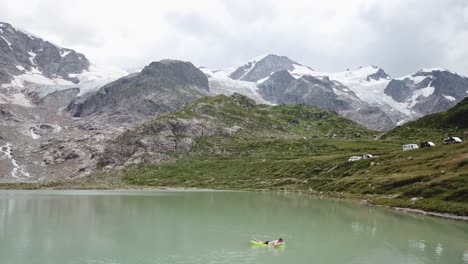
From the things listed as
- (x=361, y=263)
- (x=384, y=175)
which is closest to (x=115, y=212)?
(x=361, y=263)

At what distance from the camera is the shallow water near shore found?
5491 centimetres

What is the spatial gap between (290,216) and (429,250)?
1478 inches

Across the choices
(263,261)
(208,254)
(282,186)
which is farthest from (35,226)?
(282,186)

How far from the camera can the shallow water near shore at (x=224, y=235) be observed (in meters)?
54.9

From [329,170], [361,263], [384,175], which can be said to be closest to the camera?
[361,263]

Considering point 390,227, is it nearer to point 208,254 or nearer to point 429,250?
point 429,250

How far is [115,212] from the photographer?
103 meters

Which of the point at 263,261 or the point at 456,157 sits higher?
the point at 456,157

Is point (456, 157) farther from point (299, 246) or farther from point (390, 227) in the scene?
point (299, 246)

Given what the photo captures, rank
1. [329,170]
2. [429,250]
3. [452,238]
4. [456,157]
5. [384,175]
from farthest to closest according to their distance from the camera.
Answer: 1. [329,170]
2. [384,175]
3. [456,157]
4. [452,238]
5. [429,250]

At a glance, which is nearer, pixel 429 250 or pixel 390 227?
pixel 429 250

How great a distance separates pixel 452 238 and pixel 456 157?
6203 cm

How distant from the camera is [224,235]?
7025 centimetres

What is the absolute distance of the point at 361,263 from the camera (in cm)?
5250
